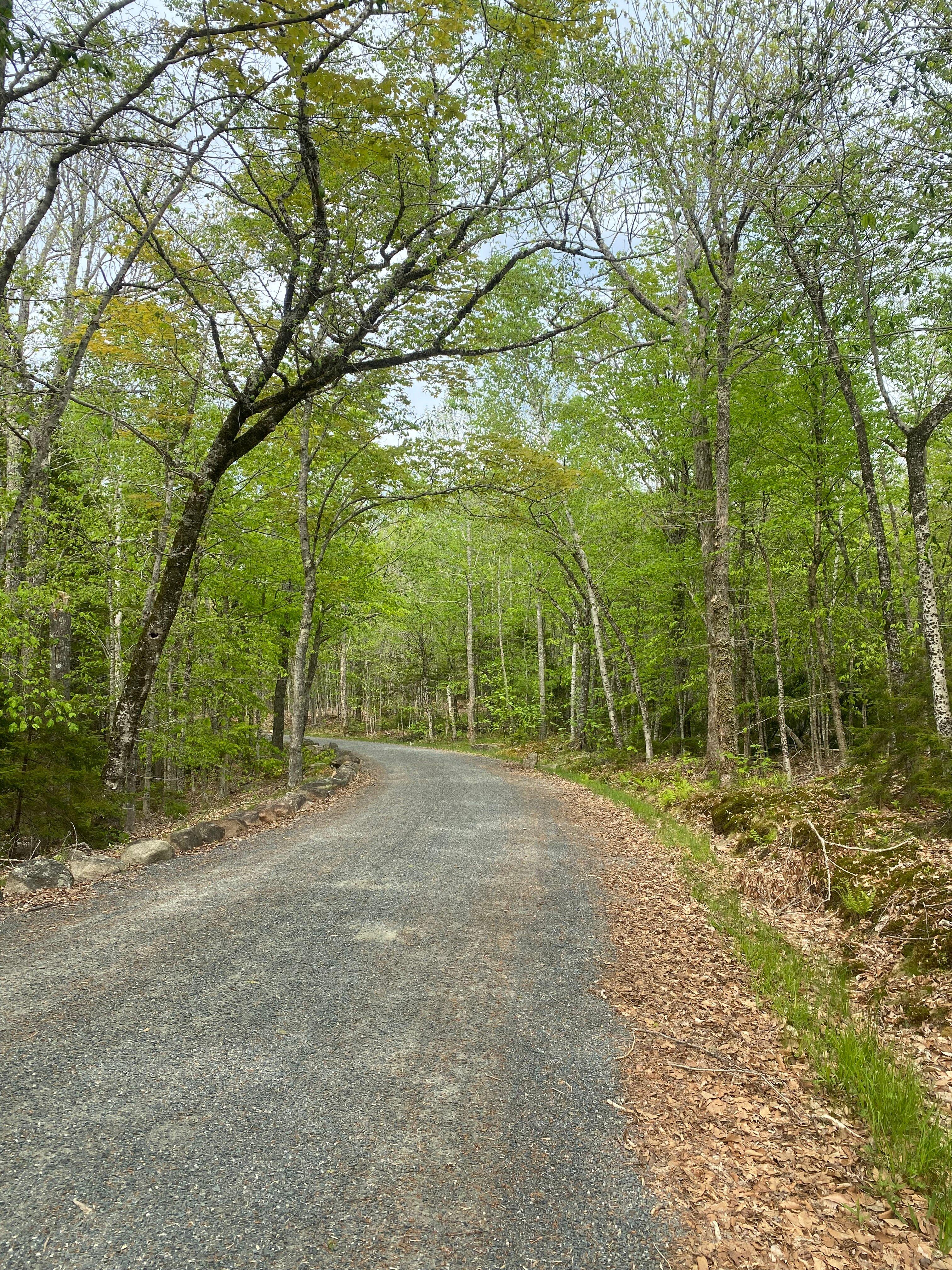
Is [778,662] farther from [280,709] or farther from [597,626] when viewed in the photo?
[280,709]

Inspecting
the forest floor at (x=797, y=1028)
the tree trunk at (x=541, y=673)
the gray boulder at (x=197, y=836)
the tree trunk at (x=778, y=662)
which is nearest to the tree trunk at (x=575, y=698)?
the tree trunk at (x=541, y=673)

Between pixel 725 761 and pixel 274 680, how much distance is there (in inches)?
383

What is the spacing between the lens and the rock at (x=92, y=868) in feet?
18.8

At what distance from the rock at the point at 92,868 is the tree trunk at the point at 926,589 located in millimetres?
8859

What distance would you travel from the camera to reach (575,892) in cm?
613

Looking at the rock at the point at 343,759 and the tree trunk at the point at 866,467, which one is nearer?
the tree trunk at the point at 866,467

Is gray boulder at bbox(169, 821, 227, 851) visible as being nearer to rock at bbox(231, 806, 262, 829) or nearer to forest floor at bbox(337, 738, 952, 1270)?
rock at bbox(231, 806, 262, 829)

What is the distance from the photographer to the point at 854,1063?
324 cm

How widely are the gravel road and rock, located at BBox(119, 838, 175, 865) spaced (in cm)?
60

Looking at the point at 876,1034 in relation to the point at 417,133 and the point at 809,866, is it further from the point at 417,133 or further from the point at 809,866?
A: the point at 417,133

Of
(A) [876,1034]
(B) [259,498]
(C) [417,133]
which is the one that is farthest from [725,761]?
(B) [259,498]

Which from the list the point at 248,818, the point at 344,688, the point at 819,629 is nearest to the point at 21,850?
the point at 248,818

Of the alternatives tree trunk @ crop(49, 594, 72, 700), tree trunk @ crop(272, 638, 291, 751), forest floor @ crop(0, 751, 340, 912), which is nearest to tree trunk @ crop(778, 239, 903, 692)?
forest floor @ crop(0, 751, 340, 912)

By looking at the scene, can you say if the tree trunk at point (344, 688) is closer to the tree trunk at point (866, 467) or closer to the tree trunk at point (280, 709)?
the tree trunk at point (280, 709)
